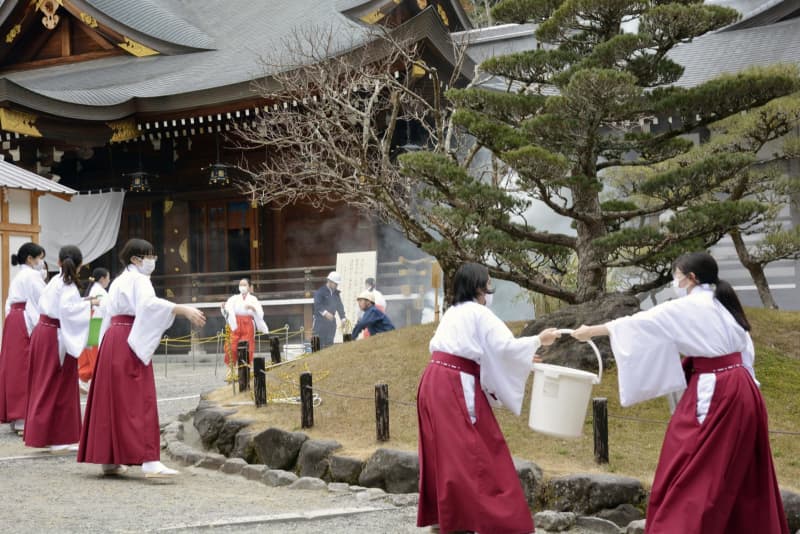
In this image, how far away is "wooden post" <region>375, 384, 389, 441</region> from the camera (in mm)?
7168

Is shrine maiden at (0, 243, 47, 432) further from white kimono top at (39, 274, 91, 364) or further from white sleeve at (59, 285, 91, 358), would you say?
white sleeve at (59, 285, 91, 358)

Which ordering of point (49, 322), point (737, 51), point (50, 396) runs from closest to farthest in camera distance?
point (50, 396)
point (49, 322)
point (737, 51)

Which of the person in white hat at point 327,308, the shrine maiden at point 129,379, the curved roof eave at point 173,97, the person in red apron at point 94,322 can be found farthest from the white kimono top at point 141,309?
the curved roof eave at point 173,97

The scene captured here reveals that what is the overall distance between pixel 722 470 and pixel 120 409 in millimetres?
4201

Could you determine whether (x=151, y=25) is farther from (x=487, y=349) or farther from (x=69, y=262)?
(x=487, y=349)

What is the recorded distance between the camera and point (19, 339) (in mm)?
9367

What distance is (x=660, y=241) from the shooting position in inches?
320

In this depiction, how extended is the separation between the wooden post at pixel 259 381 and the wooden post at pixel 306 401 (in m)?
1.06

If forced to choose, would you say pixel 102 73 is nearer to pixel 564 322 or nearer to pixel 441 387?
pixel 564 322

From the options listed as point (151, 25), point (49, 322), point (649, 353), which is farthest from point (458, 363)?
point (151, 25)

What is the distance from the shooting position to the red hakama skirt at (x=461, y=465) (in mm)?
4785

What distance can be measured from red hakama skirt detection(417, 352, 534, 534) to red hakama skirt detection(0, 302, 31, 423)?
5.70 meters

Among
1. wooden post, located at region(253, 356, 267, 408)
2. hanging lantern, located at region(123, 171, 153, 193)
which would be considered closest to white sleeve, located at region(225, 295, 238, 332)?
hanging lantern, located at region(123, 171, 153, 193)

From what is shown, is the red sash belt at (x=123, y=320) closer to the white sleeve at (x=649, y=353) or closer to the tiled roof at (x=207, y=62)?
the white sleeve at (x=649, y=353)
